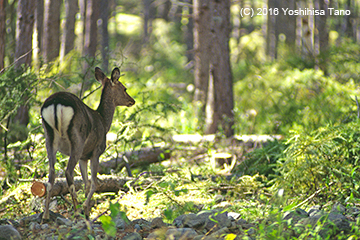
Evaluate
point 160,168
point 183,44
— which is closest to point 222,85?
point 160,168

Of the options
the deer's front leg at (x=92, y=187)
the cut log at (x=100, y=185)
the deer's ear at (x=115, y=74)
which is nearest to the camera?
the deer's front leg at (x=92, y=187)

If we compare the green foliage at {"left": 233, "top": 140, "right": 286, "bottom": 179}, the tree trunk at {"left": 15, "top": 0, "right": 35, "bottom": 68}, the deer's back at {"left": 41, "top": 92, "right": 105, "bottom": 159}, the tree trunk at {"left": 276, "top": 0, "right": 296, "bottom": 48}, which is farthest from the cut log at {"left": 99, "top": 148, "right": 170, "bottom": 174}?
the tree trunk at {"left": 276, "top": 0, "right": 296, "bottom": 48}

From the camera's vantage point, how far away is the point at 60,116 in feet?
12.5

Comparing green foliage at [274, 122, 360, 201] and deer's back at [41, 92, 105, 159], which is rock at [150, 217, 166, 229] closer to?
deer's back at [41, 92, 105, 159]

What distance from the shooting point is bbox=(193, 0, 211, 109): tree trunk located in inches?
391

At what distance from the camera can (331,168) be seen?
224 inches

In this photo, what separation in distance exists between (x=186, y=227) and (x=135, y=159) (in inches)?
124

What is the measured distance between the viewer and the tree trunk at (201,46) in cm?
992

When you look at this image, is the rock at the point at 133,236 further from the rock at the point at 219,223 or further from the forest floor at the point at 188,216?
the rock at the point at 219,223

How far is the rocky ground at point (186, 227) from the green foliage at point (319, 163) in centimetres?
127

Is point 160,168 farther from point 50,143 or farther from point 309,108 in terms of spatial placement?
point 309,108

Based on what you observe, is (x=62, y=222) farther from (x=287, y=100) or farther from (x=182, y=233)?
(x=287, y=100)

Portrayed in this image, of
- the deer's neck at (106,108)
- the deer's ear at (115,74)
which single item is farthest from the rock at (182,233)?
the deer's ear at (115,74)

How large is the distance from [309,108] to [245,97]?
376 cm
